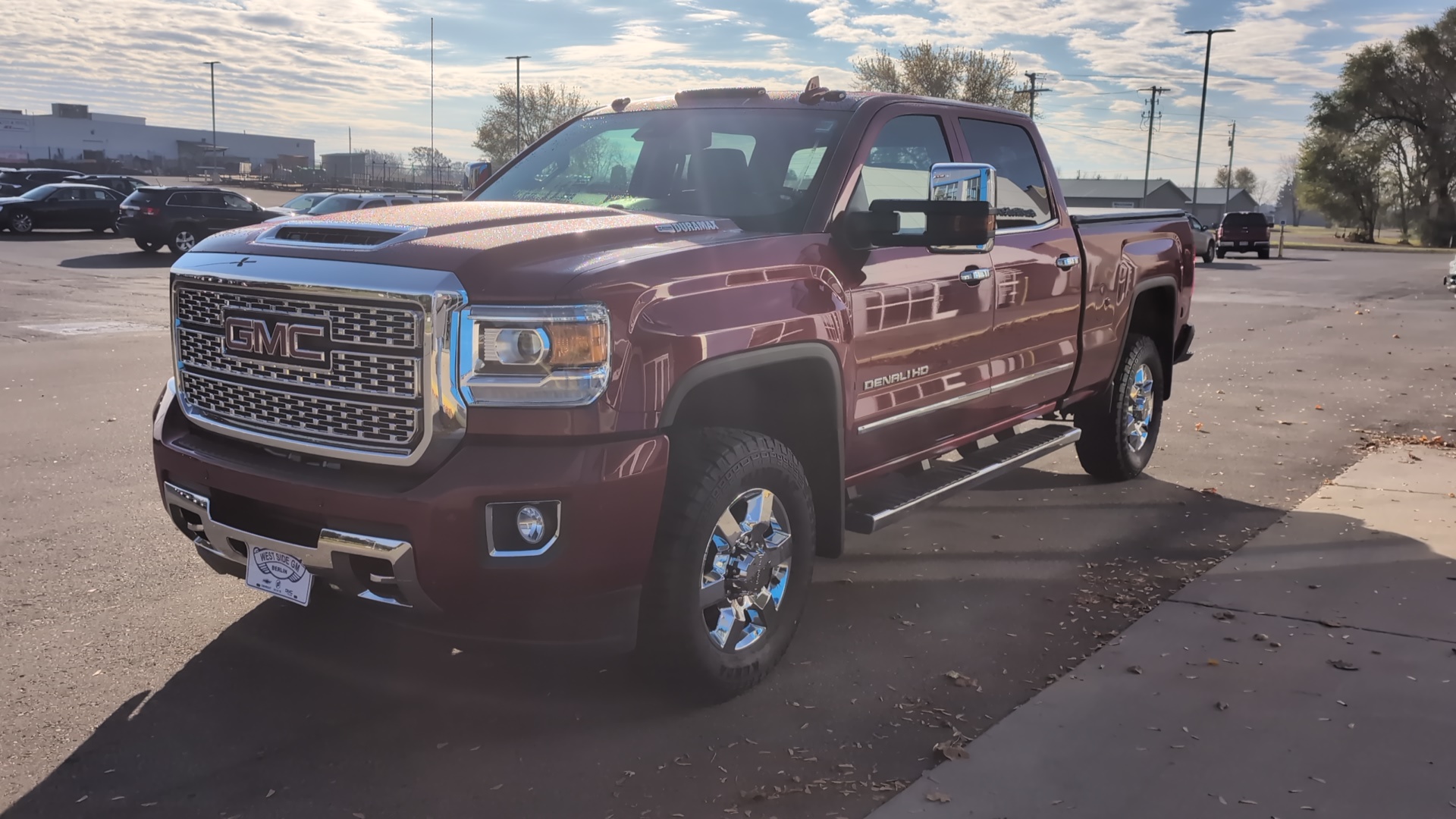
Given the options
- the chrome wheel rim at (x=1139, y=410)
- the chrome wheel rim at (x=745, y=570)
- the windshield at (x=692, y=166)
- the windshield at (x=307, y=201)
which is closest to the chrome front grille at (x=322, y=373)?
the chrome wheel rim at (x=745, y=570)

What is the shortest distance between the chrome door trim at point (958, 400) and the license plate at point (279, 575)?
1.95 meters

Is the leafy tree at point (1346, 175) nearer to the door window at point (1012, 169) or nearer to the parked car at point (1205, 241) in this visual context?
the parked car at point (1205, 241)

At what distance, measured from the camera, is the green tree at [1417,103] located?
67.3 meters

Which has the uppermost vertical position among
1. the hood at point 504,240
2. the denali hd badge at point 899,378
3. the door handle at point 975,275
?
the hood at point 504,240

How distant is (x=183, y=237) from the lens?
26203mm

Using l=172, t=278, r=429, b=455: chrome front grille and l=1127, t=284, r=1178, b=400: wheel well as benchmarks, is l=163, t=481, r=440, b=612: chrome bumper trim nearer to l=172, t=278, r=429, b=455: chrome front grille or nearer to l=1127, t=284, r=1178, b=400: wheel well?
l=172, t=278, r=429, b=455: chrome front grille

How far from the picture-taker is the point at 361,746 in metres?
3.49

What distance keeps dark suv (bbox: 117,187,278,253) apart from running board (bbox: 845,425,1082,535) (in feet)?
78.3

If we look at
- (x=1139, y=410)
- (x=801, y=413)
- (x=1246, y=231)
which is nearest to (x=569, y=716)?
(x=801, y=413)

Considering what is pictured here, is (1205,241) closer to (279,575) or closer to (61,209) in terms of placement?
(61,209)

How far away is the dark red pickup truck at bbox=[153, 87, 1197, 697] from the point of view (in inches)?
126

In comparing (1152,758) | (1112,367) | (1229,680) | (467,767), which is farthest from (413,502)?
(1112,367)

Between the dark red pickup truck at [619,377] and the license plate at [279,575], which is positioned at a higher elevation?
the dark red pickup truck at [619,377]

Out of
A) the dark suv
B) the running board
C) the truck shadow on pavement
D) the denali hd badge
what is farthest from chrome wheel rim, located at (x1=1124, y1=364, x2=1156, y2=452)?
the dark suv
